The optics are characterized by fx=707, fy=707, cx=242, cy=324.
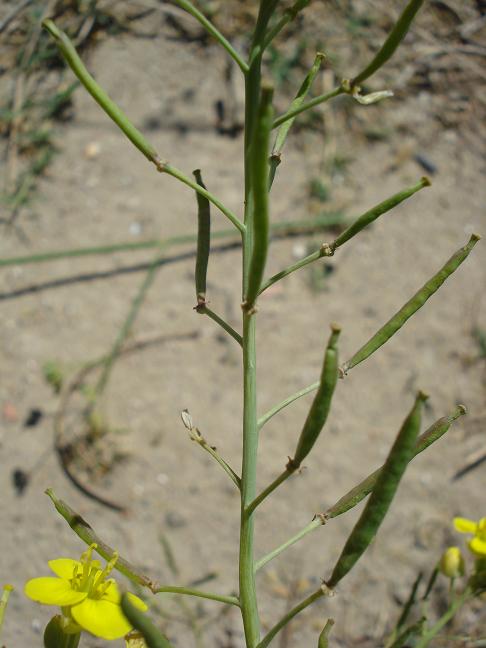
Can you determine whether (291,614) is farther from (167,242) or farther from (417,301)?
(167,242)

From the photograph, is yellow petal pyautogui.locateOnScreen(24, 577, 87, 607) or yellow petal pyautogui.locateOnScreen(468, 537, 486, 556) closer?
yellow petal pyautogui.locateOnScreen(24, 577, 87, 607)

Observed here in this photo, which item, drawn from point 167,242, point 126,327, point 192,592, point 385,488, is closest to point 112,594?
point 192,592

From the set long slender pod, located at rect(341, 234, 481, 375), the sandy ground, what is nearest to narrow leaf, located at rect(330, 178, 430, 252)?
long slender pod, located at rect(341, 234, 481, 375)

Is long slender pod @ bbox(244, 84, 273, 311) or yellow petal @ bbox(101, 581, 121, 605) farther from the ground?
long slender pod @ bbox(244, 84, 273, 311)

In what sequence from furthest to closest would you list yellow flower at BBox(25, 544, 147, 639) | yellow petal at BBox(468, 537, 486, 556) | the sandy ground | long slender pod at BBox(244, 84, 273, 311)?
the sandy ground
yellow petal at BBox(468, 537, 486, 556)
yellow flower at BBox(25, 544, 147, 639)
long slender pod at BBox(244, 84, 273, 311)

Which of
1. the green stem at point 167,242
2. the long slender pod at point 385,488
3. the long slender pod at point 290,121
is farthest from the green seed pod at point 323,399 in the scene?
the green stem at point 167,242

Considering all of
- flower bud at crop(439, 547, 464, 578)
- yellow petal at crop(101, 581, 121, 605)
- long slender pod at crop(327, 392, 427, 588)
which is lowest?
flower bud at crop(439, 547, 464, 578)

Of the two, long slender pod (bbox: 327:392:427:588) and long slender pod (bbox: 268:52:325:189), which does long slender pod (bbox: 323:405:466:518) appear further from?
long slender pod (bbox: 268:52:325:189)

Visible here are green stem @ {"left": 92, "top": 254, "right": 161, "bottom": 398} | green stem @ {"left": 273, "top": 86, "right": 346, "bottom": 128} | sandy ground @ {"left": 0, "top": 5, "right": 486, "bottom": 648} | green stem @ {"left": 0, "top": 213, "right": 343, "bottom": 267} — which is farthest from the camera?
green stem @ {"left": 0, "top": 213, "right": 343, "bottom": 267}

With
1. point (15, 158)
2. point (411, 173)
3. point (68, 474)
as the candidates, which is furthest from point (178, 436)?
point (411, 173)
